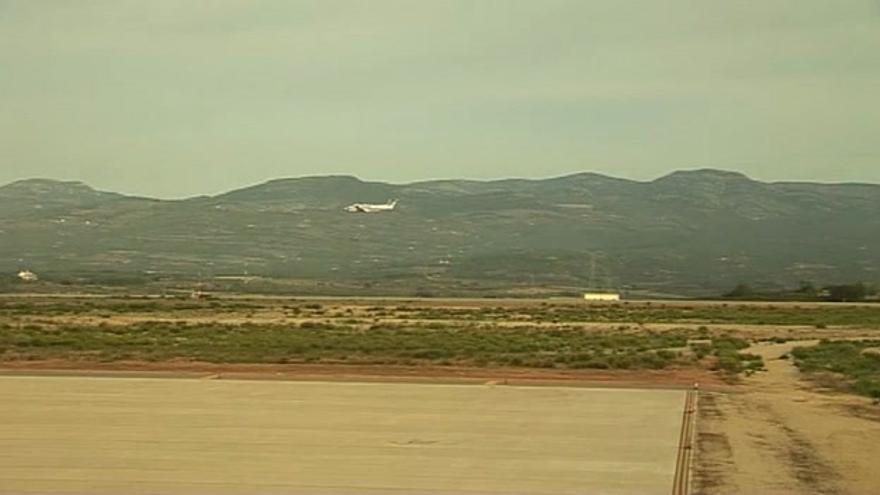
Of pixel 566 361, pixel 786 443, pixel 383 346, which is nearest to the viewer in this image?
pixel 786 443

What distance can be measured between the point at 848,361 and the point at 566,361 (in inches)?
339

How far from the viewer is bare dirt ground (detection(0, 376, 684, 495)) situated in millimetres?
16422

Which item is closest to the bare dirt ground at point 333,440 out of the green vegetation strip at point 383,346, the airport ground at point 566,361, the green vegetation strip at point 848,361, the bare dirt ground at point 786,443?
the airport ground at point 566,361

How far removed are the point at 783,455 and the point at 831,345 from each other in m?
34.6

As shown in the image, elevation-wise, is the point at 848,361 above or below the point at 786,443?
below

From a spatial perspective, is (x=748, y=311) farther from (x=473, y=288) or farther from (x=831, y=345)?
(x=473, y=288)

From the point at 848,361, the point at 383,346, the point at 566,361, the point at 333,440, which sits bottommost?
the point at 383,346

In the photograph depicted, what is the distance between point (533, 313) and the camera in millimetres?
93312

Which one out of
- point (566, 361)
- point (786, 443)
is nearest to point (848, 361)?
point (566, 361)

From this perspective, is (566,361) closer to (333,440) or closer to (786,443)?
(786,443)

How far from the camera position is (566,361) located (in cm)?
4328

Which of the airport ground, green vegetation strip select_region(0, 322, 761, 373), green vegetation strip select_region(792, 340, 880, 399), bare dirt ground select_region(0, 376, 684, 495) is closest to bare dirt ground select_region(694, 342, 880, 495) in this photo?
the airport ground

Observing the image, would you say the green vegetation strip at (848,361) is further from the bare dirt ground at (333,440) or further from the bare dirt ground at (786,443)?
the bare dirt ground at (333,440)

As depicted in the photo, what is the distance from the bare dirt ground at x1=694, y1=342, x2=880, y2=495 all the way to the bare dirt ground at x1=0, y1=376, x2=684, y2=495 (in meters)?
0.67
